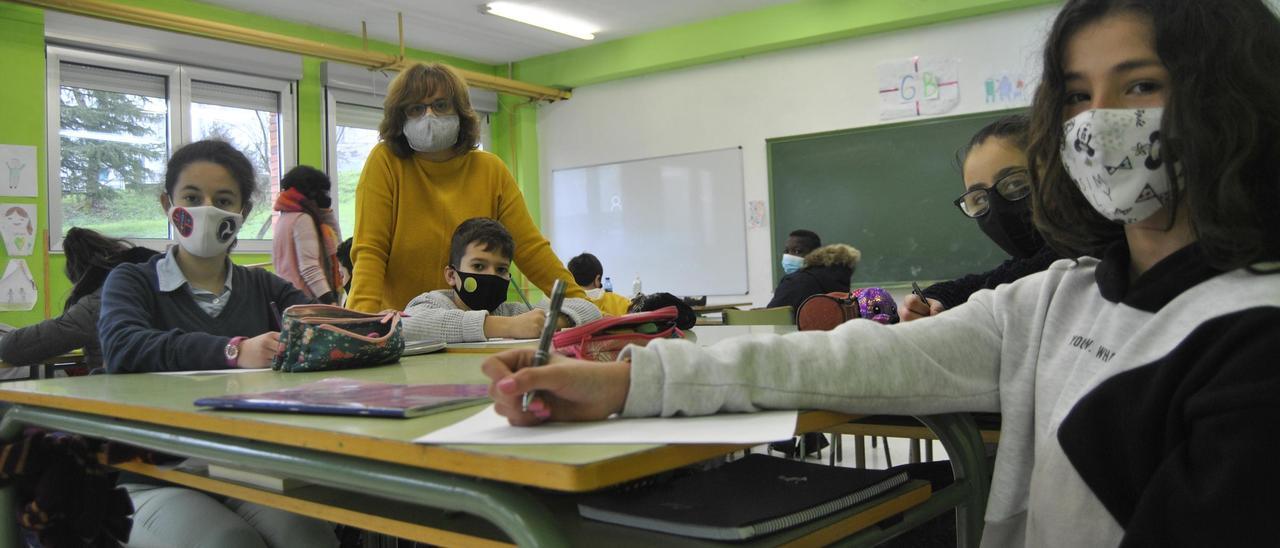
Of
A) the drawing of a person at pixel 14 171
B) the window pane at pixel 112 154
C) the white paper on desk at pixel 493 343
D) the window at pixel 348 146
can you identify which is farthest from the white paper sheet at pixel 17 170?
the white paper on desk at pixel 493 343

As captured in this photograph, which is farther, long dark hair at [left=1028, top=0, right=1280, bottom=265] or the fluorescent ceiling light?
the fluorescent ceiling light

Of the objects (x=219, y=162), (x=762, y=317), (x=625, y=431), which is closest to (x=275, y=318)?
(x=219, y=162)

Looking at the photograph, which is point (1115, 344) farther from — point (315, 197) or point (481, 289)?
point (315, 197)

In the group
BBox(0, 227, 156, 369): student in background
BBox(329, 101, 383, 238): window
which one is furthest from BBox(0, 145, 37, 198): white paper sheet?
BBox(0, 227, 156, 369): student in background

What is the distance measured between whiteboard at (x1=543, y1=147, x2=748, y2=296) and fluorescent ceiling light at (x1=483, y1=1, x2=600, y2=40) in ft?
3.57

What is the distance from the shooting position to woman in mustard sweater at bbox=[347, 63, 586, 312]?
226cm

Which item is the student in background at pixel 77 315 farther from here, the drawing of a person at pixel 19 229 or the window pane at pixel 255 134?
the window pane at pixel 255 134

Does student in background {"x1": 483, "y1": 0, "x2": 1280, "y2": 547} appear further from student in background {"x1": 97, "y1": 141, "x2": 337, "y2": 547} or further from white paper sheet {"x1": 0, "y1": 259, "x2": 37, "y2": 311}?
white paper sheet {"x1": 0, "y1": 259, "x2": 37, "y2": 311}

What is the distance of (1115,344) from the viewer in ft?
2.82

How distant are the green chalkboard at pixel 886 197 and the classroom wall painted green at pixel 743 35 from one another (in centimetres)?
66

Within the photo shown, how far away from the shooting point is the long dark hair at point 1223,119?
78cm

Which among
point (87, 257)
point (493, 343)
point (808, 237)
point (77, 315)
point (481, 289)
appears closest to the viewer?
point (493, 343)

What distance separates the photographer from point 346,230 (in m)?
6.99

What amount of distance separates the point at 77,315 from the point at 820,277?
277cm
